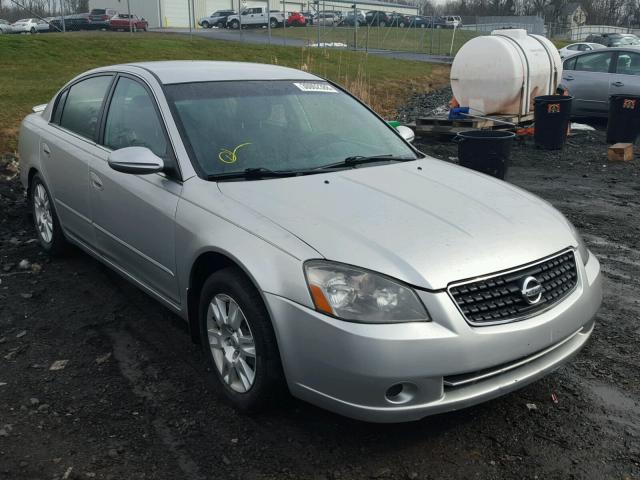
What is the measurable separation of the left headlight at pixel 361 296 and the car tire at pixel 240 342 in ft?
1.22

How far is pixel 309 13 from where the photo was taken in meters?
54.4

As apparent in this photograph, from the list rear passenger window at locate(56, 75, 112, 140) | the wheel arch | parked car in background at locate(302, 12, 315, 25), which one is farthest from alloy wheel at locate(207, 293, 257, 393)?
parked car in background at locate(302, 12, 315, 25)

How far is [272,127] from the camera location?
13.5 feet

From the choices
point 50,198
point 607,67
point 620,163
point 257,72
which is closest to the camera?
point 257,72

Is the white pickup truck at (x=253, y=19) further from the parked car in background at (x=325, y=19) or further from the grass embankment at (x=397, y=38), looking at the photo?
the grass embankment at (x=397, y=38)

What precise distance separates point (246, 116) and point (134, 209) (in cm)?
90

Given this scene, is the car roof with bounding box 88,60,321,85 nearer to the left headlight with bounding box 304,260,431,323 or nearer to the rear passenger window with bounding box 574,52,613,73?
the left headlight with bounding box 304,260,431,323

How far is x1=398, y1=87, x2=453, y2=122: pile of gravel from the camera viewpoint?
1524cm

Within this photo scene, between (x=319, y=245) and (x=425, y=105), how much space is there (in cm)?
1515

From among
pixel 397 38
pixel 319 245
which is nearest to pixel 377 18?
pixel 397 38

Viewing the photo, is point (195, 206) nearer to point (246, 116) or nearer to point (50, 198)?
point (246, 116)

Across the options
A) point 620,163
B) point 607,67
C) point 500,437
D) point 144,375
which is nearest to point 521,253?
point 500,437

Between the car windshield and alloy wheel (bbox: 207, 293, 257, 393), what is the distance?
0.80 m

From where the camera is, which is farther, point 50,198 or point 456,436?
point 50,198
